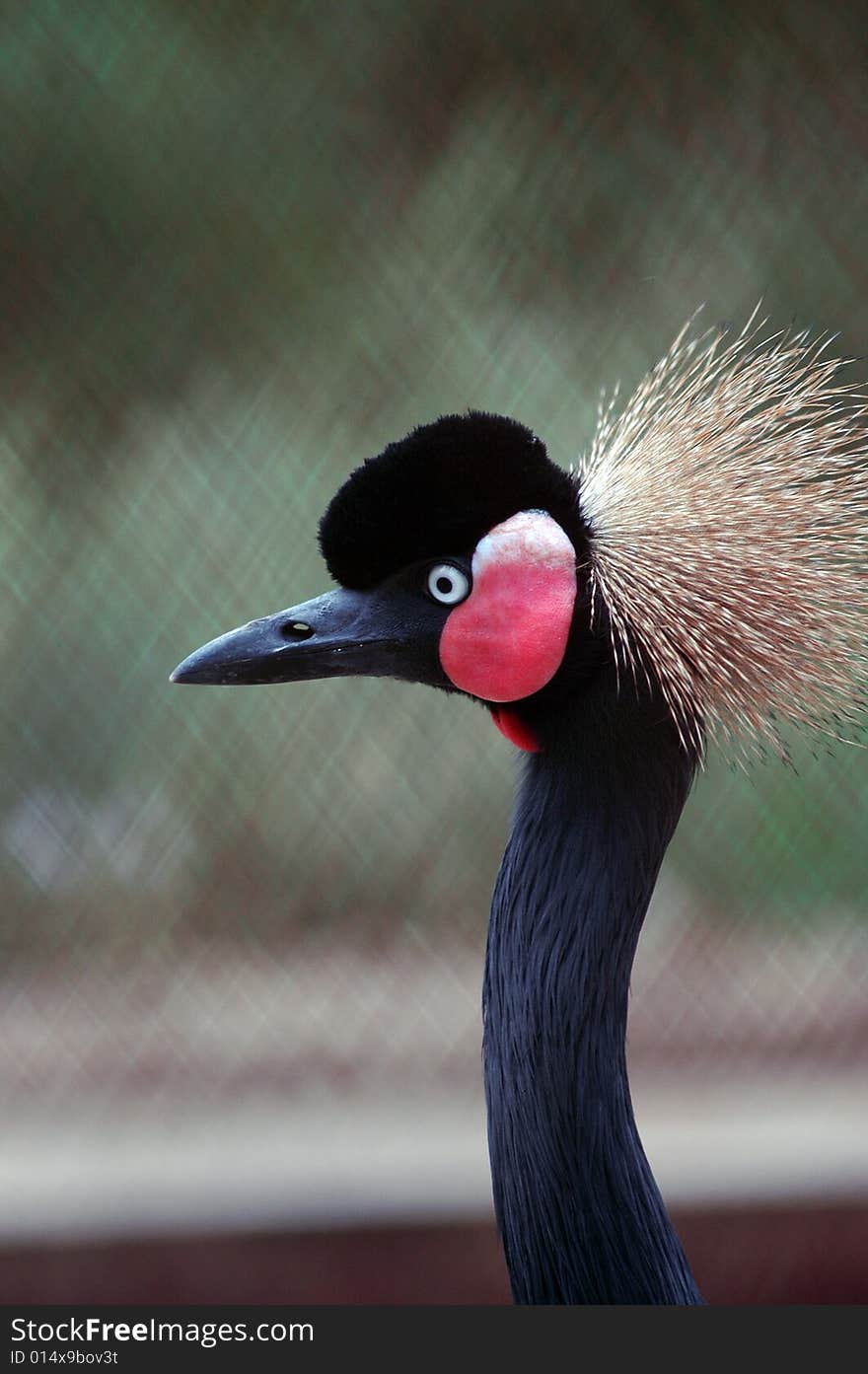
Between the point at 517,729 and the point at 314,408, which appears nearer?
the point at 517,729

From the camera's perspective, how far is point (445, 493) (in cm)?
47

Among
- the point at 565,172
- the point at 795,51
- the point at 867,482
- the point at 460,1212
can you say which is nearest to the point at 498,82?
the point at 565,172

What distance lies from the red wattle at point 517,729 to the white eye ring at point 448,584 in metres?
0.05

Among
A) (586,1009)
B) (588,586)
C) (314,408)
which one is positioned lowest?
(586,1009)

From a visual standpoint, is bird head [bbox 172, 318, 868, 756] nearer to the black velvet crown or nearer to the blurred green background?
the black velvet crown

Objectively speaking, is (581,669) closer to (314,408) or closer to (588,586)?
(588,586)

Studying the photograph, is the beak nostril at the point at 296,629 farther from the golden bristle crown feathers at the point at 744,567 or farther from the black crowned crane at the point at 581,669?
the golden bristle crown feathers at the point at 744,567

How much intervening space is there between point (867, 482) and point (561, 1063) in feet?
0.83

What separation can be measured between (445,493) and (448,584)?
0.11 feet

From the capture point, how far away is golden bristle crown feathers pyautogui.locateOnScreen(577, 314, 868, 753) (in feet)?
1.60

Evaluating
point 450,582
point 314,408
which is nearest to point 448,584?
point 450,582

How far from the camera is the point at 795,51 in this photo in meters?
0.81

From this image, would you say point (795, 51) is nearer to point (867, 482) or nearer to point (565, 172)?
point (565, 172)

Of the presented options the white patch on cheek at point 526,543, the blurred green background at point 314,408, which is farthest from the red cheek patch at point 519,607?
the blurred green background at point 314,408
